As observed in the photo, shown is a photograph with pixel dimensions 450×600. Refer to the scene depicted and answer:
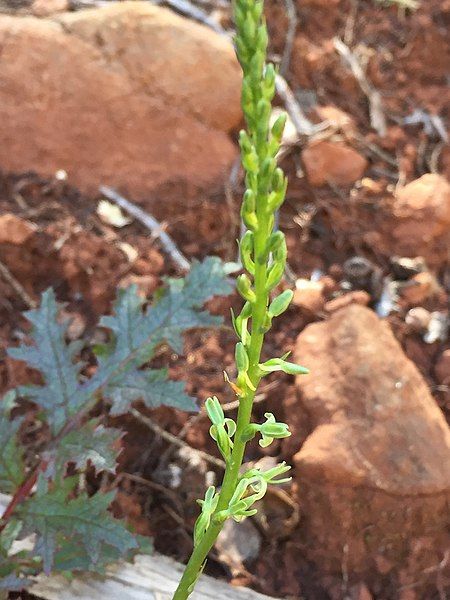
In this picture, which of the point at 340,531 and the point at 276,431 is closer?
the point at 276,431

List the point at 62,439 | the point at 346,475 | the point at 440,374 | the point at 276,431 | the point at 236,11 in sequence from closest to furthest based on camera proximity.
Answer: the point at 236,11 → the point at 276,431 → the point at 62,439 → the point at 346,475 → the point at 440,374

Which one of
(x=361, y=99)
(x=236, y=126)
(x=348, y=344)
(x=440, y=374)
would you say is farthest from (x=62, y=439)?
(x=361, y=99)

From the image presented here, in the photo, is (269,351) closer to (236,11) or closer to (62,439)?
(62,439)

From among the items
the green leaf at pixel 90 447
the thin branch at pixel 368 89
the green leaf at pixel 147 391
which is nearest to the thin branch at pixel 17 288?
the green leaf at pixel 147 391

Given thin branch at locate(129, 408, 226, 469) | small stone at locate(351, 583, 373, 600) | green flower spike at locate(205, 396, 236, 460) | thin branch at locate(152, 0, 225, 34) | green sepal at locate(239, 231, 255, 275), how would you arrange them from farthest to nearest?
thin branch at locate(152, 0, 225, 34) < thin branch at locate(129, 408, 226, 469) < small stone at locate(351, 583, 373, 600) < green flower spike at locate(205, 396, 236, 460) < green sepal at locate(239, 231, 255, 275)

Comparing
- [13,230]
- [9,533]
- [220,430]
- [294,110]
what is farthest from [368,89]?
[220,430]

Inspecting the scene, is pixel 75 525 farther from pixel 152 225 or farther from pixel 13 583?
pixel 152 225

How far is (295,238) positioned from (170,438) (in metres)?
1.16

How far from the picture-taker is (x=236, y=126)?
3688 millimetres

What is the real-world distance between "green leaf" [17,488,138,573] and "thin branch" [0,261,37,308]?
1016mm

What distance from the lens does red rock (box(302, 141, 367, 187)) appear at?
3537mm

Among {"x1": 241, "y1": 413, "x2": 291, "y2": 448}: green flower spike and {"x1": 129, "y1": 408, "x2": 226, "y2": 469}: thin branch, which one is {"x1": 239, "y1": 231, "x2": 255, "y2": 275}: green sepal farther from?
{"x1": 129, "y1": 408, "x2": 226, "y2": 469}: thin branch

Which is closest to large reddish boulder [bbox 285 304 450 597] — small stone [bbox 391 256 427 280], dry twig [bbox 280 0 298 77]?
small stone [bbox 391 256 427 280]

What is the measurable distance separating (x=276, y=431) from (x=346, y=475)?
1.26m
